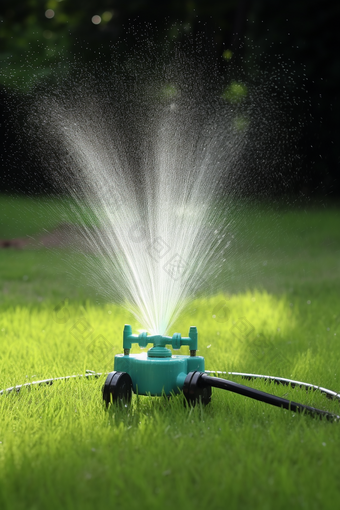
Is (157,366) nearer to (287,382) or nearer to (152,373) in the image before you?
(152,373)

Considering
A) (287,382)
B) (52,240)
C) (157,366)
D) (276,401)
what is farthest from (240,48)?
(276,401)

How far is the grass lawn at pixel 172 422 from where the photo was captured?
5.07 feet

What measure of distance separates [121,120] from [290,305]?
1978 mm

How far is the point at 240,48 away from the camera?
10.6 metres

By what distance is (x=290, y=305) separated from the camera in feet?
15.1

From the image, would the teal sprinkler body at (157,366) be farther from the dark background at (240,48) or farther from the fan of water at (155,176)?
the dark background at (240,48)

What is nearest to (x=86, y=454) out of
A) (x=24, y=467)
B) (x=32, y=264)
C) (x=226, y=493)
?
(x=24, y=467)

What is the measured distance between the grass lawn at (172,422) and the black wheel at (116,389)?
49mm

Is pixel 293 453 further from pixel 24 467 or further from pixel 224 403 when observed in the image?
pixel 24 467

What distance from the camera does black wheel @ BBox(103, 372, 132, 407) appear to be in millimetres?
2184

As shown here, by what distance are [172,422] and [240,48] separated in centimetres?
973

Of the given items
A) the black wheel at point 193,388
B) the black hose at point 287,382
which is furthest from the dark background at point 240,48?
the black wheel at point 193,388

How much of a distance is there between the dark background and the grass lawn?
4981 millimetres

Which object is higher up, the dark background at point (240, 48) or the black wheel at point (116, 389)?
the dark background at point (240, 48)
